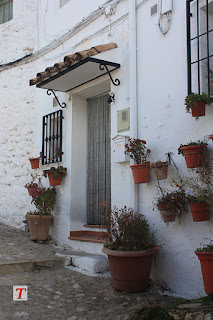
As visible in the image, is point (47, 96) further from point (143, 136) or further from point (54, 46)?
point (143, 136)

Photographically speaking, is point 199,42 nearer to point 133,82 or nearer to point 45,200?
point 133,82

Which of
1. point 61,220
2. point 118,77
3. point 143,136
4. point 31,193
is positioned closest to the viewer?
point 143,136

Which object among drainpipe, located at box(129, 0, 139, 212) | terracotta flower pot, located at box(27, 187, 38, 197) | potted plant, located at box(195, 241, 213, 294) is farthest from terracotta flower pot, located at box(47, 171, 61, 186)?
potted plant, located at box(195, 241, 213, 294)

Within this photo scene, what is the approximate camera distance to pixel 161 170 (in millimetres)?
4352

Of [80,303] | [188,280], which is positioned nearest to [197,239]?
[188,280]

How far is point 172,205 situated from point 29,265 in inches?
90.2

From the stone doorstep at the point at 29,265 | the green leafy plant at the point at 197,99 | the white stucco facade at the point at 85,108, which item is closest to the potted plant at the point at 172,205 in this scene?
the white stucco facade at the point at 85,108

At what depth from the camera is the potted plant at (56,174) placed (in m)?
6.28

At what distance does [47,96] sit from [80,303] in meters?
4.31

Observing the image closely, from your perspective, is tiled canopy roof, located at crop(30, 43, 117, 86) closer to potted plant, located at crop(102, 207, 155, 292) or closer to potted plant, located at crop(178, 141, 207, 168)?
potted plant, located at crop(178, 141, 207, 168)

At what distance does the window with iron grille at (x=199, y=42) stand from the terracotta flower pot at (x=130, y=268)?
194 centimetres

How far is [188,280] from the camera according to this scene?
4.04m

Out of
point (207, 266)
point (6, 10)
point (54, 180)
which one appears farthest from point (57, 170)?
point (6, 10)

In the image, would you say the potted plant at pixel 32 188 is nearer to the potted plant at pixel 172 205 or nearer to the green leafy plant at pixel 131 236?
the green leafy plant at pixel 131 236
